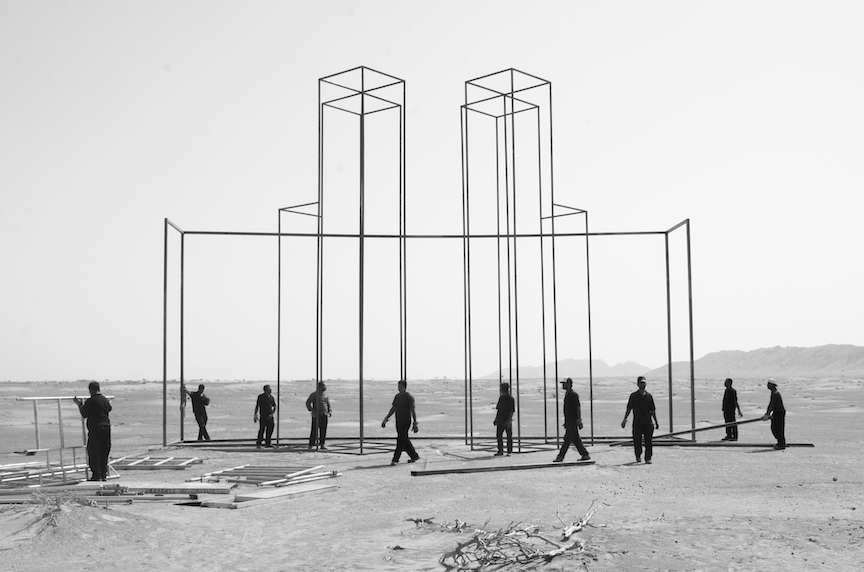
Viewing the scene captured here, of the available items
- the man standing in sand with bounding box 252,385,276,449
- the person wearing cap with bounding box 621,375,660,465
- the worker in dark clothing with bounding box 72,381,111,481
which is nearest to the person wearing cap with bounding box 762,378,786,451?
the person wearing cap with bounding box 621,375,660,465

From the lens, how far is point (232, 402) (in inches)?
1951

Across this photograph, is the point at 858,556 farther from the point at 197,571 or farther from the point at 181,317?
the point at 181,317

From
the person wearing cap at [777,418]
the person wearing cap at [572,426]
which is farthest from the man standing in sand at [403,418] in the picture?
the person wearing cap at [777,418]

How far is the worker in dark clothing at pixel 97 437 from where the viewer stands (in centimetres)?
1483

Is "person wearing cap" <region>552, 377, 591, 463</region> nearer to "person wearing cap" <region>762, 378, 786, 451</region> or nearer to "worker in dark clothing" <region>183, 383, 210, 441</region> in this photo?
"person wearing cap" <region>762, 378, 786, 451</region>

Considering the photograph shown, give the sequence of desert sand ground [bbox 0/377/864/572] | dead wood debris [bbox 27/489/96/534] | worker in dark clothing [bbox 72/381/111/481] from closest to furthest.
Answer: desert sand ground [bbox 0/377/864/572] < dead wood debris [bbox 27/489/96/534] < worker in dark clothing [bbox 72/381/111/481]

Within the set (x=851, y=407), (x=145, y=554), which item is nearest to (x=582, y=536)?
(x=145, y=554)

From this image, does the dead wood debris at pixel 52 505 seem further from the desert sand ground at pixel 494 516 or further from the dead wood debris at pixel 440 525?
the dead wood debris at pixel 440 525

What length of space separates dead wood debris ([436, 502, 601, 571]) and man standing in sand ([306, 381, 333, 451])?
37.4ft

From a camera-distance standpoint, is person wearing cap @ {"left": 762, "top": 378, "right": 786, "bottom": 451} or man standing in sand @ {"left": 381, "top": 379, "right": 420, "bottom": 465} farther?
person wearing cap @ {"left": 762, "top": 378, "right": 786, "bottom": 451}

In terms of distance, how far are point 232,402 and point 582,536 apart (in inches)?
1655

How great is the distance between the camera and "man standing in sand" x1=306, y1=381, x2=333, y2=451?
20594mm

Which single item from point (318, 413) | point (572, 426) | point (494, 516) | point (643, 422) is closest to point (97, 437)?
point (318, 413)

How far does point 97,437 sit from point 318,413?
6446 millimetres
